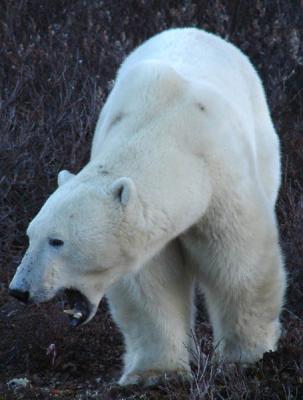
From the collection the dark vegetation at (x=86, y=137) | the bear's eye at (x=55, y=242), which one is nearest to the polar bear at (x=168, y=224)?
the bear's eye at (x=55, y=242)

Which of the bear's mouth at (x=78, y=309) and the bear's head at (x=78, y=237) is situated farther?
the bear's mouth at (x=78, y=309)

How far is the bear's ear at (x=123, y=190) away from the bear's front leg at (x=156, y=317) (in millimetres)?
501

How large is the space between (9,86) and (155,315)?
2829 mm

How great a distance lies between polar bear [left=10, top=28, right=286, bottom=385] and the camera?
3.19 meters

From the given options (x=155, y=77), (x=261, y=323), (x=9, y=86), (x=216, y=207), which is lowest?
(x=9, y=86)

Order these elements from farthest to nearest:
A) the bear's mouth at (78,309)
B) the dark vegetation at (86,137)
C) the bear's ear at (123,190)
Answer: the dark vegetation at (86,137)
the bear's mouth at (78,309)
the bear's ear at (123,190)

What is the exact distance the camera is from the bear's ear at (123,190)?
3.15 metres

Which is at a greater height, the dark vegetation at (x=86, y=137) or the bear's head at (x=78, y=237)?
the bear's head at (x=78, y=237)

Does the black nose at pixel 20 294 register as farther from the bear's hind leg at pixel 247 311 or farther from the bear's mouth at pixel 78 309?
the bear's hind leg at pixel 247 311

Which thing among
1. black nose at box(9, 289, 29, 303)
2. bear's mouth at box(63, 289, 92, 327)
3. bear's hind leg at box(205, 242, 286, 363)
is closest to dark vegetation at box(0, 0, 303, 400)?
bear's hind leg at box(205, 242, 286, 363)

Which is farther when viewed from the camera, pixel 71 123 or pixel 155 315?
pixel 71 123

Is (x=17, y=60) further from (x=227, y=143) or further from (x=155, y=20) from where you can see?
(x=227, y=143)

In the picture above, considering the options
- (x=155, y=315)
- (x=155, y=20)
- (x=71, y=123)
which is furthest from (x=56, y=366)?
(x=155, y=20)

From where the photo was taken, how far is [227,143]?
3467mm
